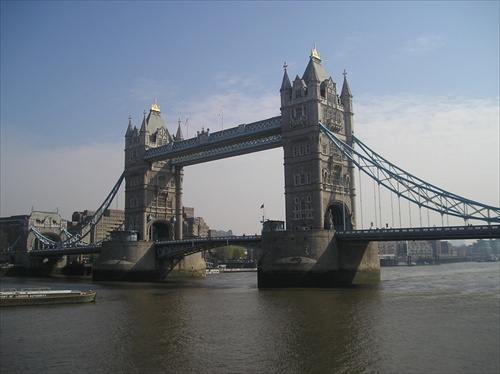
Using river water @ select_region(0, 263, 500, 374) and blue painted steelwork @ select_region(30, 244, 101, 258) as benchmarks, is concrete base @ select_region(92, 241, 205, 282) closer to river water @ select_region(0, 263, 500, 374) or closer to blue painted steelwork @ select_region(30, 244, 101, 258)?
blue painted steelwork @ select_region(30, 244, 101, 258)

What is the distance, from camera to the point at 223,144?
3120 inches

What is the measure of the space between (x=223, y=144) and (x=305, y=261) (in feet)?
95.0

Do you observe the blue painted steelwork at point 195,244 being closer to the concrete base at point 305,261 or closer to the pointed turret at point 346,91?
the concrete base at point 305,261

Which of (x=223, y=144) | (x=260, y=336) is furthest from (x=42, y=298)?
(x=223, y=144)

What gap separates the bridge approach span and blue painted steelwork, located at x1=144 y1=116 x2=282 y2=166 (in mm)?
19451

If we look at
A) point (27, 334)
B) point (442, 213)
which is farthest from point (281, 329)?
point (442, 213)

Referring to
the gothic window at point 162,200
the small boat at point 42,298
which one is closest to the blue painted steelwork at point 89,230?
the gothic window at point 162,200

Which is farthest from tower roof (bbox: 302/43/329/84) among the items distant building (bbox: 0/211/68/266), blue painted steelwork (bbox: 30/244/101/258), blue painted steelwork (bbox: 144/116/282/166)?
distant building (bbox: 0/211/68/266)

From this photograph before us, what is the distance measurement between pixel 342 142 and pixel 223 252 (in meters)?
119

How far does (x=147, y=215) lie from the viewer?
3533 inches

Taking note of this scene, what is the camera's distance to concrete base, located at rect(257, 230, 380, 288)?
56844 mm

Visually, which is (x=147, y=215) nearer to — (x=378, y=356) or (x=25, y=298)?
(x=25, y=298)

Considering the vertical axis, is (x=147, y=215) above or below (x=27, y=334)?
above

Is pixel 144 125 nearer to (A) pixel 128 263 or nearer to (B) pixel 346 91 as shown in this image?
(A) pixel 128 263
